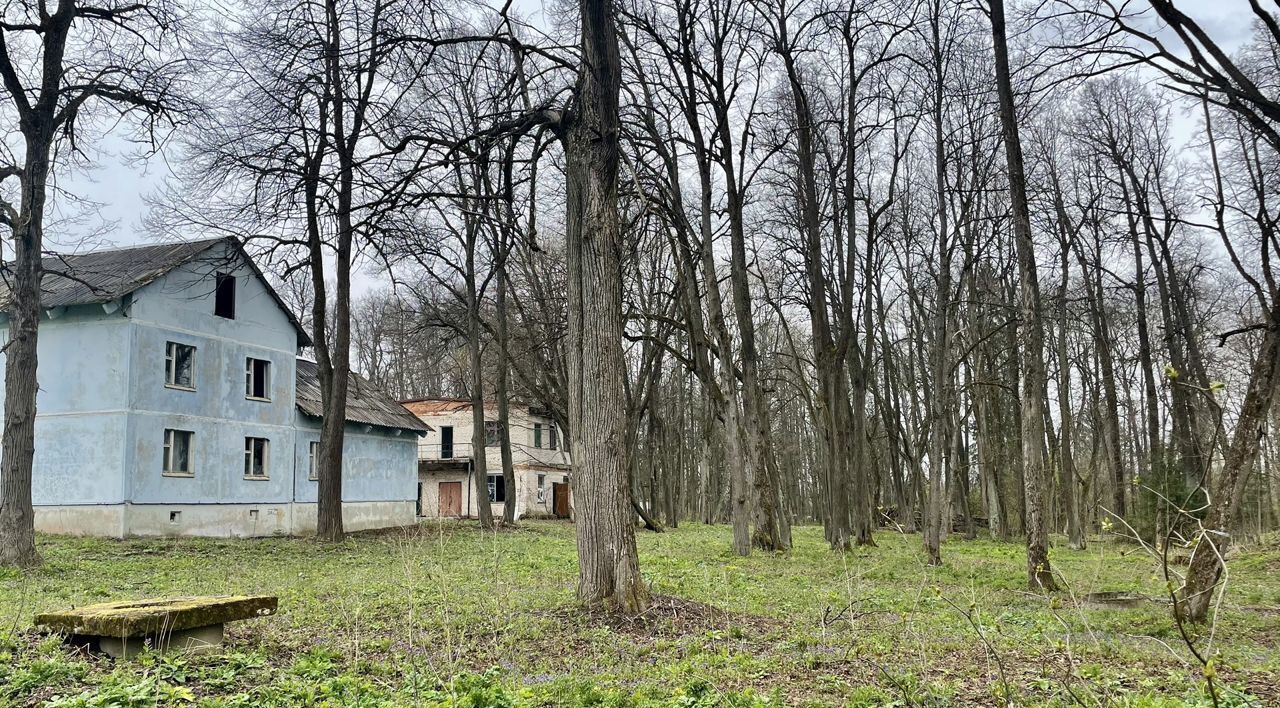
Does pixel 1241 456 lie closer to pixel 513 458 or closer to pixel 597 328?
pixel 597 328

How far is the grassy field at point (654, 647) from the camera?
18.6 feet

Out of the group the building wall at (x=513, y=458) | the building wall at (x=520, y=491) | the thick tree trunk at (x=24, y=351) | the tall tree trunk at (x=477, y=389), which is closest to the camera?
the thick tree trunk at (x=24, y=351)

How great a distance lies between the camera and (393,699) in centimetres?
569

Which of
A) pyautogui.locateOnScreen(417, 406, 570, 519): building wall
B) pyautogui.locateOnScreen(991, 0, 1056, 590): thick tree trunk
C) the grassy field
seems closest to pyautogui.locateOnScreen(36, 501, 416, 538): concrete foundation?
the grassy field

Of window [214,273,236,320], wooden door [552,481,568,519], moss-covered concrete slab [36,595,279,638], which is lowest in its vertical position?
wooden door [552,481,568,519]

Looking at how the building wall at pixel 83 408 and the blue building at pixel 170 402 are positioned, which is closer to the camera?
the building wall at pixel 83 408

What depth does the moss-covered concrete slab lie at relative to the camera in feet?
21.7

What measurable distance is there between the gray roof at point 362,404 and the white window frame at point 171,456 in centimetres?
474

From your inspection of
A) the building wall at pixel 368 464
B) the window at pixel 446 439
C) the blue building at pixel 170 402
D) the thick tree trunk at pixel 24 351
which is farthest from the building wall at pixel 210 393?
the window at pixel 446 439

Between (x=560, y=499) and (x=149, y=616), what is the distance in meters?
43.5

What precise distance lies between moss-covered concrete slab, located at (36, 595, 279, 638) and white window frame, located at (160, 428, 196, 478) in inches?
744

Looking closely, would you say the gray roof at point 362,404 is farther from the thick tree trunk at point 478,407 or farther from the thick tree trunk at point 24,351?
the thick tree trunk at point 24,351

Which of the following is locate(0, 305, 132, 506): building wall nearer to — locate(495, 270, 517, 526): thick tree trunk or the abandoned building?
locate(495, 270, 517, 526): thick tree trunk

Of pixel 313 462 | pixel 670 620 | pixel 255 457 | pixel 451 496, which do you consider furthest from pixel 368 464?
pixel 670 620
